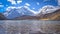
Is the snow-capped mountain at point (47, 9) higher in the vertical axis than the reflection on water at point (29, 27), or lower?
higher

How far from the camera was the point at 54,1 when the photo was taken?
1576 millimetres

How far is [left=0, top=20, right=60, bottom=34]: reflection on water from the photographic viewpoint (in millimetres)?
1546

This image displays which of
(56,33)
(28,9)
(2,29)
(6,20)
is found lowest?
(56,33)

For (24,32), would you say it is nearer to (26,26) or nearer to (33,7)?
(26,26)

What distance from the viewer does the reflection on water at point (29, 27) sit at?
1546 mm

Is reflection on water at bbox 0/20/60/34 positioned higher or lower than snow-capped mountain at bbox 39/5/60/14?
lower

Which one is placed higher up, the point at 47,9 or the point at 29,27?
the point at 47,9

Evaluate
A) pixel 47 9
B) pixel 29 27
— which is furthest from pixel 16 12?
pixel 47 9

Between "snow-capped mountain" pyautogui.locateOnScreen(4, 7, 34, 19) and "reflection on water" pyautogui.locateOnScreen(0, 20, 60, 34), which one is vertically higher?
"snow-capped mountain" pyautogui.locateOnScreen(4, 7, 34, 19)

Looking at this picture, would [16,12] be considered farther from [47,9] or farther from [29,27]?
[47,9]

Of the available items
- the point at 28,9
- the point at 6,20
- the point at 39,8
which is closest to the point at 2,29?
the point at 6,20

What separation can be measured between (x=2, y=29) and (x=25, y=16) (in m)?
0.40

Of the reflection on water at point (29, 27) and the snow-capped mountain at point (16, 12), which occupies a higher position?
the snow-capped mountain at point (16, 12)

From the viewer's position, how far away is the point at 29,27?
156 cm
